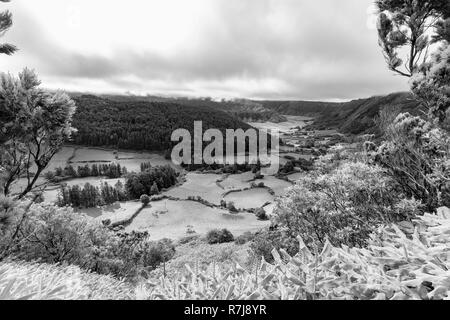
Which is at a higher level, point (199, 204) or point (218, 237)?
point (218, 237)

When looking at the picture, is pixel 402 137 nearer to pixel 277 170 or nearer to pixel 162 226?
pixel 162 226

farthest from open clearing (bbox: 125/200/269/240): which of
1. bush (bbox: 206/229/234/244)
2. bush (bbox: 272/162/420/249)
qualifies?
bush (bbox: 272/162/420/249)

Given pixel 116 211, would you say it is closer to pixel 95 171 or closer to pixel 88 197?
pixel 88 197

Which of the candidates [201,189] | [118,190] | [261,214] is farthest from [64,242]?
[118,190]

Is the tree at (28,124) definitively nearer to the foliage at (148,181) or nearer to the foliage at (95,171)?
the foliage at (148,181)
